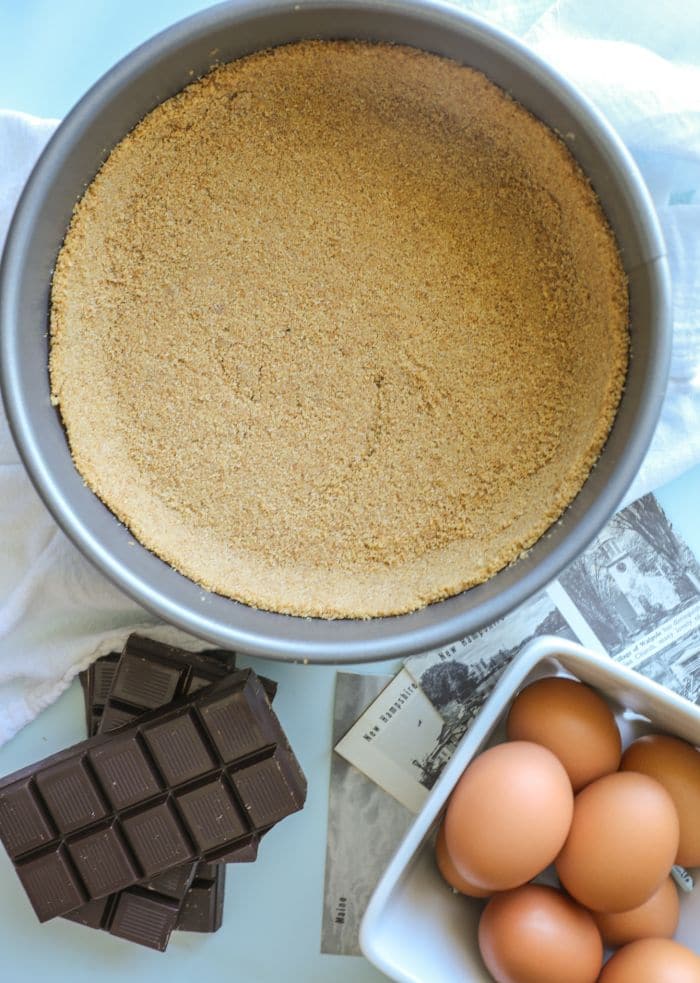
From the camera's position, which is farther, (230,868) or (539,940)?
(230,868)

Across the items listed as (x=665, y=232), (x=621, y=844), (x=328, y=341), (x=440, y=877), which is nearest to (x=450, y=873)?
(x=440, y=877)

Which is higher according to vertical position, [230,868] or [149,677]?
[149,677]

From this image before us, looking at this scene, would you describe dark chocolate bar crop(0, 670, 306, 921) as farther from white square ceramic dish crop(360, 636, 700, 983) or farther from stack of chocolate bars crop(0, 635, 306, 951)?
white square ceramic dish crop(360, 636, 700, 983)

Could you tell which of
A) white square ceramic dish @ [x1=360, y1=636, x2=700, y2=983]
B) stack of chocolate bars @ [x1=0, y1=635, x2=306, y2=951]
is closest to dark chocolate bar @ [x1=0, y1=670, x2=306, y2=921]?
stack of chocolate bars @ [x1=0, y1=635, x2=306, y2=951]

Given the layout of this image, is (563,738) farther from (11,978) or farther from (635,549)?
(11,978)

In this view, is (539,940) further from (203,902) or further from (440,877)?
(203,902)
